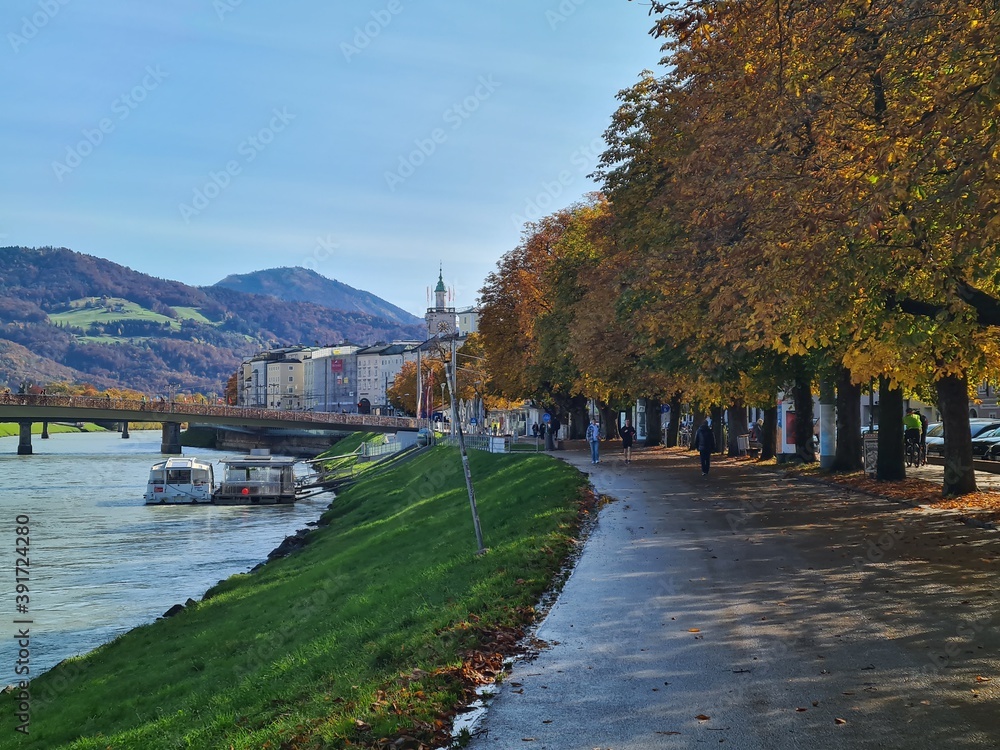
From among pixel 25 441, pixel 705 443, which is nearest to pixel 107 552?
pixel 705 443

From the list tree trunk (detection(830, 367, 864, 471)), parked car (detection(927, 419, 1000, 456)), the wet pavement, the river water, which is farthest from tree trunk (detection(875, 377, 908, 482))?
the river water

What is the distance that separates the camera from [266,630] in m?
18.2

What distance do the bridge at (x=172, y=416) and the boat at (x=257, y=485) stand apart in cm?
3214

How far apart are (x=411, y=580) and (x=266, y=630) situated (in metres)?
2.78

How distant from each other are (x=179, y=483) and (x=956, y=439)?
4621 centimetres

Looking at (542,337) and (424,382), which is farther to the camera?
(424,382)

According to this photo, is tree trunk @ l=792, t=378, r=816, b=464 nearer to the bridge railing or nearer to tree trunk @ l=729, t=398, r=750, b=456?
tree trunk @ l=729, t=398, r=750, b=456

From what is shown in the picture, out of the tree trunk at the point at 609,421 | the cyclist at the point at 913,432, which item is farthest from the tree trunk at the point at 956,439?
the tree trunk at the point at 609,421

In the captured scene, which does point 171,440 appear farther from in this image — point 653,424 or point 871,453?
point 871,453

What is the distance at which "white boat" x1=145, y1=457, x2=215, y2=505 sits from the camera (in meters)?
57.2

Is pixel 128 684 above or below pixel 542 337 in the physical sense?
below

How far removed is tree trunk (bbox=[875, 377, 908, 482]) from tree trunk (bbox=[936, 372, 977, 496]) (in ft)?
8.99

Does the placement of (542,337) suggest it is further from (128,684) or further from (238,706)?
(238,706)

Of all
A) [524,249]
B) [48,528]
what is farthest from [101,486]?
[524,249]
